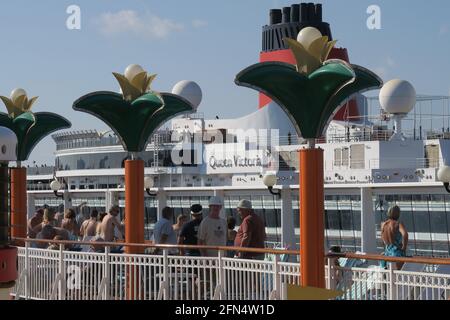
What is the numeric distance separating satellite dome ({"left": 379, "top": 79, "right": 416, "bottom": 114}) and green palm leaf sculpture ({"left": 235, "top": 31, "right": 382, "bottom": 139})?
57.5ft

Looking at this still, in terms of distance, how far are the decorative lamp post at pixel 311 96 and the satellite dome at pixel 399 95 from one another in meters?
17.4

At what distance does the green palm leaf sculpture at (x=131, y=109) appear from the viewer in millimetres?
14031

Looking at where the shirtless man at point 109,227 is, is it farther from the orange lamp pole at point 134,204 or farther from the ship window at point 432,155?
the ship window at point 432,155

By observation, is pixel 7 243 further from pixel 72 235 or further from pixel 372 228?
pixel 372 228

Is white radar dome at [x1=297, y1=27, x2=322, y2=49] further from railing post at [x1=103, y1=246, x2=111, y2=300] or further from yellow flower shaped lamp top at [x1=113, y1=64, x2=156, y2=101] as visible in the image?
yellow flower shaped lamp top at [x1=113, y1=64, x2=156, y2=101]

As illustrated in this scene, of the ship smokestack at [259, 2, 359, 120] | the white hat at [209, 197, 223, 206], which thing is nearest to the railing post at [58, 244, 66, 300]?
the white hat at [209, 197, 223, 206]

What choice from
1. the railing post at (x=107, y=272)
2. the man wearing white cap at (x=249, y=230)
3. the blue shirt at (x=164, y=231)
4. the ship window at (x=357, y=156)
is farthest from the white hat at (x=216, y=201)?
the ship window at (x=357, y=156)

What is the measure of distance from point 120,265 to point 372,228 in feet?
44.8

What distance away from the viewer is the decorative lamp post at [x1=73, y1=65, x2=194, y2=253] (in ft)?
45.3

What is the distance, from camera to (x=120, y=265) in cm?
1186

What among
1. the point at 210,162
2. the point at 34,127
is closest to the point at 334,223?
the point at 210,162

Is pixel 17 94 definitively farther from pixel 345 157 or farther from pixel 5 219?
pixel 345 157

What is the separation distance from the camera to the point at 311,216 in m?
9.71

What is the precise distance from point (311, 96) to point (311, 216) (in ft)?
4.74
